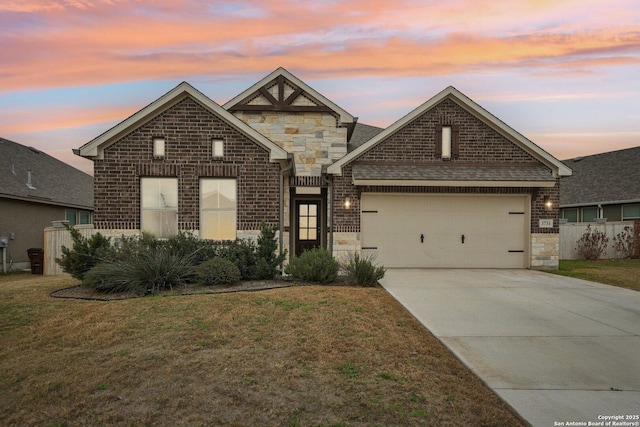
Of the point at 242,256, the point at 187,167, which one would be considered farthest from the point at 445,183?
the point at 187,167

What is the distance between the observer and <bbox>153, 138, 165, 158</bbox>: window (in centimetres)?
1198

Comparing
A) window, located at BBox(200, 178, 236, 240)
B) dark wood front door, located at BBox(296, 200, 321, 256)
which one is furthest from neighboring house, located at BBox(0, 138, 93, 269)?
dark wood front door, located at BBox(296, 200, 321, 256)

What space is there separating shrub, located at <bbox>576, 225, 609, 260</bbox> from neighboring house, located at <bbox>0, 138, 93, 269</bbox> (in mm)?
25414

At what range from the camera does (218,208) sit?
39.8 feet

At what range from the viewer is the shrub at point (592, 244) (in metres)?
18.5

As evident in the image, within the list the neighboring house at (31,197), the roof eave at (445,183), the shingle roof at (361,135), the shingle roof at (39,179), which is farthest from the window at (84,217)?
the roof eave at (445,183)

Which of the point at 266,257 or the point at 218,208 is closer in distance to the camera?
the point at 266,257

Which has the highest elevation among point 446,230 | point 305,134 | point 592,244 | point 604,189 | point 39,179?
point 305,134

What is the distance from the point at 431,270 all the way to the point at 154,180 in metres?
8.83

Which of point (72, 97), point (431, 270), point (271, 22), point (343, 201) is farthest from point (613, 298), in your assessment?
point (72, 97)

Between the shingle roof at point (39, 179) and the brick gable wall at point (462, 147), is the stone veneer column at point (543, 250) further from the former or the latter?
the shingle roof at point (39, 179)

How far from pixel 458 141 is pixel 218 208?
8.04 metres

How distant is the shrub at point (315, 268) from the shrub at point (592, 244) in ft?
46.6

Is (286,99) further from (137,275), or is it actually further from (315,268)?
(137,275)
